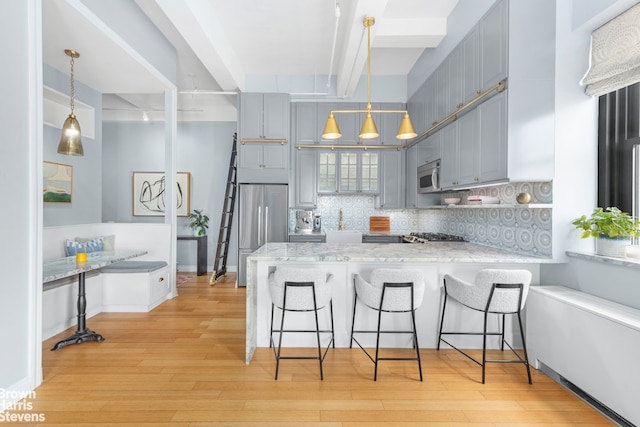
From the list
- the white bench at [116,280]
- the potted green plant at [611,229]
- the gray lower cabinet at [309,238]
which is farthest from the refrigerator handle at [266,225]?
the potted green plant at [611,229]

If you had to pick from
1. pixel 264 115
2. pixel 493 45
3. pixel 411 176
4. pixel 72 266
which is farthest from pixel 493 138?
pixel 72 266

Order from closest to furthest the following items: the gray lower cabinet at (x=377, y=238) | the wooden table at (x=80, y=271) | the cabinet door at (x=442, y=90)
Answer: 1. the wooden table at (x=80, y=271)
2. the cabinet door at (x=442, y=90)
3. the gray lower cabinet at (x=377, y=238)

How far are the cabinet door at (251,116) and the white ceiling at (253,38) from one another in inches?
11.4

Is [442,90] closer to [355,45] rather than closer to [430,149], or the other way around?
[430,149]

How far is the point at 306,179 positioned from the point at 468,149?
2692 millimetres

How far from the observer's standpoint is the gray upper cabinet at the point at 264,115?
16.7 ft

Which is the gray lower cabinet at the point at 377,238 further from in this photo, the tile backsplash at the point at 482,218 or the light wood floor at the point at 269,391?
the light wood floor at the point at 269,391

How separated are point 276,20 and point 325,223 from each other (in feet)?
10.2

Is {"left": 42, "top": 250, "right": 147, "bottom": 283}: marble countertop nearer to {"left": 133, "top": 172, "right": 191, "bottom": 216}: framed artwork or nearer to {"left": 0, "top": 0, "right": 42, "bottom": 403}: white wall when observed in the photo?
{"left": 0, "top": 0, "right": 42, "bottom": 403}: white wall

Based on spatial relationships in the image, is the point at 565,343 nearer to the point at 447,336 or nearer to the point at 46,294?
the point at 447,336

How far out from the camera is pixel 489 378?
2385 millimetres

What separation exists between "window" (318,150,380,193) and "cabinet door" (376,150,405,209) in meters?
0.19

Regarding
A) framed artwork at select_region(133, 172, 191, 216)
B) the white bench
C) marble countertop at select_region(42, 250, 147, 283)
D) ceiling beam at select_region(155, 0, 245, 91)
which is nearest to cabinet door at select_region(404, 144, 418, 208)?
ceiling beam at select_region(155, 0, 245, 91)

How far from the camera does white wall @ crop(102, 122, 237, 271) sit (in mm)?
Result: 6266
